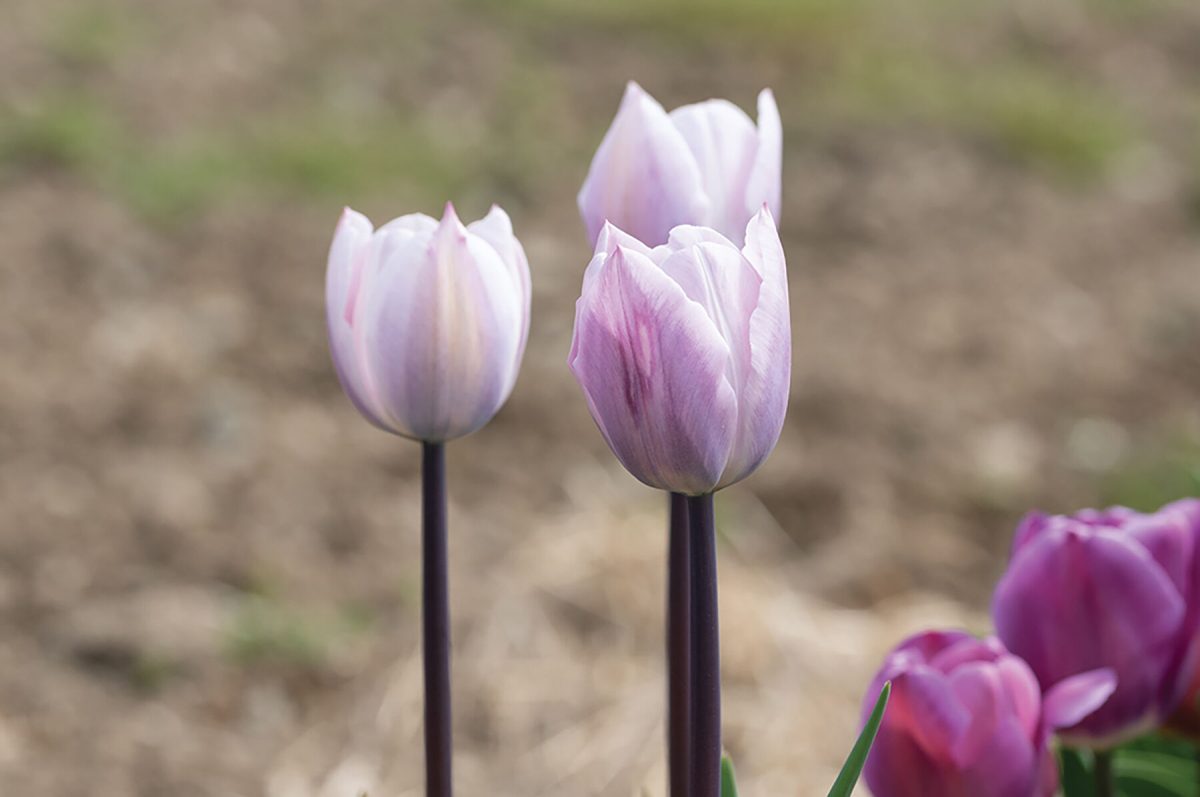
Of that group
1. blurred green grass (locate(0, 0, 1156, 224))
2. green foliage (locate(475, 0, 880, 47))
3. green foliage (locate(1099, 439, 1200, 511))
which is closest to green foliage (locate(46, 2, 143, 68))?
blurred green grass (locate(0, 0, 1156, 224))

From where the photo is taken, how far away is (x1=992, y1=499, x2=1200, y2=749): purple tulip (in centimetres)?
78

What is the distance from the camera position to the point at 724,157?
32.5 inches

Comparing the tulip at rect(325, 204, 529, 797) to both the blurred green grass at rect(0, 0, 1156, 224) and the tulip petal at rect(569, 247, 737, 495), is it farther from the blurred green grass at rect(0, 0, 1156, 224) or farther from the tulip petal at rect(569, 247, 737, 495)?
the blurred green grass at rect(0, 0, 1156, 224)

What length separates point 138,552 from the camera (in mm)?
2260

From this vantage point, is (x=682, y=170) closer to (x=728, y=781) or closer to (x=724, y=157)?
(x=724, y=157)

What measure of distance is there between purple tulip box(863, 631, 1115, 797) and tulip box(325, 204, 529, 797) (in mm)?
222

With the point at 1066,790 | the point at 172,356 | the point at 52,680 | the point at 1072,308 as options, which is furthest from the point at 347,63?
the point at 1066,790

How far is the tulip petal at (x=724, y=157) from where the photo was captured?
0.82m

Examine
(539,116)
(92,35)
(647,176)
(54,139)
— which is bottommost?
(647,176)

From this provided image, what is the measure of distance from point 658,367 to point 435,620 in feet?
0.61

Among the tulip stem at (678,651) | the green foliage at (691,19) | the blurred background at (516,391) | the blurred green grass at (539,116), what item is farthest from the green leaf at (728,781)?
the green foliage at (691,19)

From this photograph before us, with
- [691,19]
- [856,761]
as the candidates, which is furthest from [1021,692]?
[691,19]

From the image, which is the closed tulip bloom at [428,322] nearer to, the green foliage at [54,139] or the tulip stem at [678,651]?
the tulip stem at [678,651]

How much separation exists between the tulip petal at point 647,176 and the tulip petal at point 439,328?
0.32ft
